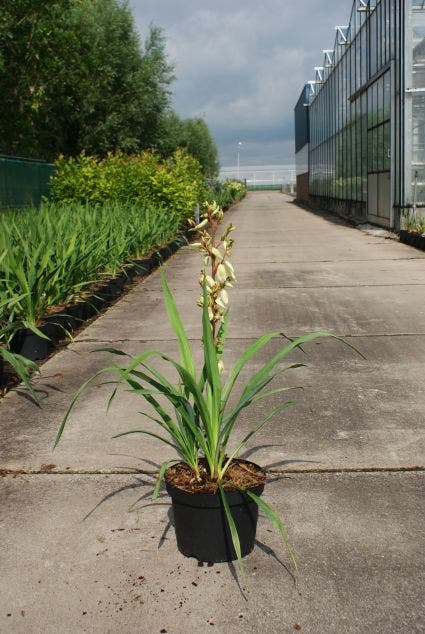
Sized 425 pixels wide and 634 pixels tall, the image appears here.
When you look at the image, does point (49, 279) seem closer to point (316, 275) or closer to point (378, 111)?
point (316, 275)

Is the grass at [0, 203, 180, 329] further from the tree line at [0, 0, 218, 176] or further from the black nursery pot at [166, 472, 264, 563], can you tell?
the tree line at [0, 0, 218, 176]

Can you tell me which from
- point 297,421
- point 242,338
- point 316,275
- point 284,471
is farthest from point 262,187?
point 284,471

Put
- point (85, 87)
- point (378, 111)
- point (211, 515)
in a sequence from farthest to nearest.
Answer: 1. point (85, 87)
2. point (378, 111)
3. point (211, 515)

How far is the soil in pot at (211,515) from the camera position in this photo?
231 centimetres

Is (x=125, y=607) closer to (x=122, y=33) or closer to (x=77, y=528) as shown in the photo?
(x=77, y=528)

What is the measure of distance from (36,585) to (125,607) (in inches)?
13.7

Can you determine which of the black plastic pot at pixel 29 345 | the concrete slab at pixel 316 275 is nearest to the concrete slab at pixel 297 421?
the black plastic pot at pixel 29 345

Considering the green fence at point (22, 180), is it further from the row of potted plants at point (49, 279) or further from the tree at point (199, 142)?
the tree at point (199, 142)

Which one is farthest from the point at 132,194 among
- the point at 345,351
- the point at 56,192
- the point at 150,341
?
the point at 345,351

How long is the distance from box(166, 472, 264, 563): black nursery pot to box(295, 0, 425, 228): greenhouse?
13.8 m

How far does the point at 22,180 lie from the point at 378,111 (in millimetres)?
8987

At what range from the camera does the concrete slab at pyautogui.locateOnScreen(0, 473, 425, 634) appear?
213 centimetres

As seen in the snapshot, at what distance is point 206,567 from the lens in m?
2.41

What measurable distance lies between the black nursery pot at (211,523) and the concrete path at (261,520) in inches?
2.4
